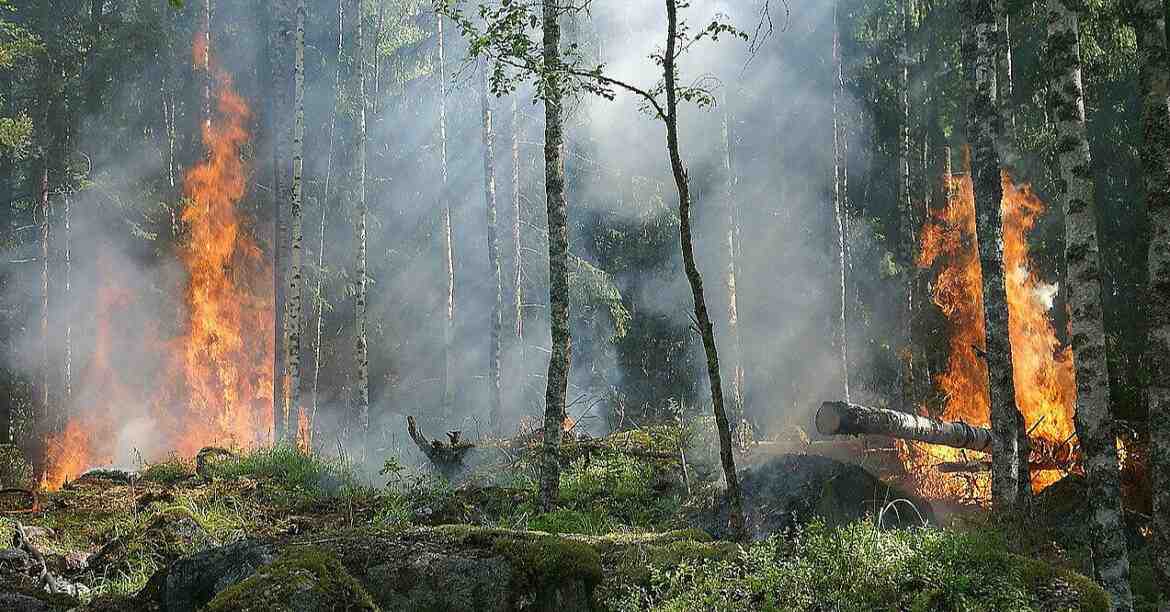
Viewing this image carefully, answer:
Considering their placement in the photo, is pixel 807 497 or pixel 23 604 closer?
pixel 23 604

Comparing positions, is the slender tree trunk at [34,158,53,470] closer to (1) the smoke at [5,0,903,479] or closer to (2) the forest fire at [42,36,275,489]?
(1) the smoke at [5,0,903,479]

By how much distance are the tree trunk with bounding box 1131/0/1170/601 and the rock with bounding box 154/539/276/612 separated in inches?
243

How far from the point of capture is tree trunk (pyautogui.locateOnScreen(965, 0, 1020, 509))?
29.7 ft

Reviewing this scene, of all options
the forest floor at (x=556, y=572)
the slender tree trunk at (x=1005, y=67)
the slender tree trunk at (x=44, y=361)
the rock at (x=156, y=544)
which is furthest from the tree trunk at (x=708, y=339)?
the slender tree trunk at (x=44, y=361)

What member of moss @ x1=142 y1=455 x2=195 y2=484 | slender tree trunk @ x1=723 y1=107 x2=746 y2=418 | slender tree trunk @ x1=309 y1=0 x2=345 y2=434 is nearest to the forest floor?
moss @ x1=142 y1=455 x2=195 y2=484

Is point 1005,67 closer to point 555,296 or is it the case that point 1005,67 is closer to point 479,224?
point 555,296

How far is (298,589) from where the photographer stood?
370 centimetres

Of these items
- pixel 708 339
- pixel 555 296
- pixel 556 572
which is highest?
pixel 555 296

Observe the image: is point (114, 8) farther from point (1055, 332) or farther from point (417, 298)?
point (1055, 332)

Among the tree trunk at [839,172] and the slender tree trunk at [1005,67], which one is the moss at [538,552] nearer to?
the slender tree trunk at [1005,67]

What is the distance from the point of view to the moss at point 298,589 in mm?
3617

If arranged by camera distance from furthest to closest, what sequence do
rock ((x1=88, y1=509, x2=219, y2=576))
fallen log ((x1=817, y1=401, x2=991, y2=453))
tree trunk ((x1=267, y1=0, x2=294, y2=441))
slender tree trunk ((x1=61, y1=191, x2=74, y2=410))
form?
slender tree trunk ((x1=61, y1=191, x2=74, y2=410)), tree trunk ((x1=267, y1=0, x2=294, y2=441)), fallen log ((x1=817, y1=401, x2=991, y2=453)), rock ((x1=88, y1=509, x2=219, y2=576))

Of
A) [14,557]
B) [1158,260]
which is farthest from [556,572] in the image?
[14,557]

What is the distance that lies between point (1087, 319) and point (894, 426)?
4.79 metres
